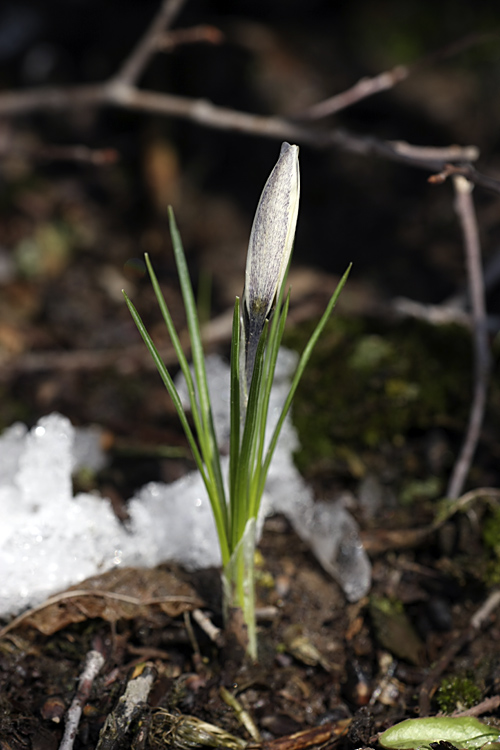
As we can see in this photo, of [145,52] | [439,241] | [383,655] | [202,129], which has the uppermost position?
[145,52]

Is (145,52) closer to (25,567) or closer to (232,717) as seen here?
(25,567)

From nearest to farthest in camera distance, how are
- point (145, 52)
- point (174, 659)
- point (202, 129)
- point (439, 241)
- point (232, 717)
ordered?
point (232, 717)
point (174, 659)
point (145, 52)
point (439, 241)
point (202, 129)

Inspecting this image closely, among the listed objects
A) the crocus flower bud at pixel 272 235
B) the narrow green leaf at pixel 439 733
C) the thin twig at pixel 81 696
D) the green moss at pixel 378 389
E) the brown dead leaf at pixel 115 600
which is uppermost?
the crocus flower bud at pixel 272 235

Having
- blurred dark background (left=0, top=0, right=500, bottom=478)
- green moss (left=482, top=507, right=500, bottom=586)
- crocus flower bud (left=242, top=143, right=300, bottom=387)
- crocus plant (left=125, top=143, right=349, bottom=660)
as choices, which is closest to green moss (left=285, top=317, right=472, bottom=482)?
green moss (left=482, top=507, right=500, bottom=586)

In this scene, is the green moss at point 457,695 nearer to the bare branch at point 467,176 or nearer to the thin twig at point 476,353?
the thin twig at point 476,353

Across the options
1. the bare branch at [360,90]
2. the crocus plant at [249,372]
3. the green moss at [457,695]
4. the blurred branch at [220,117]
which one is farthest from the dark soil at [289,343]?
the bare branch at [360,90]

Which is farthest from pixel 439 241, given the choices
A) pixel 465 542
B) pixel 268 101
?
pixel 465 542
